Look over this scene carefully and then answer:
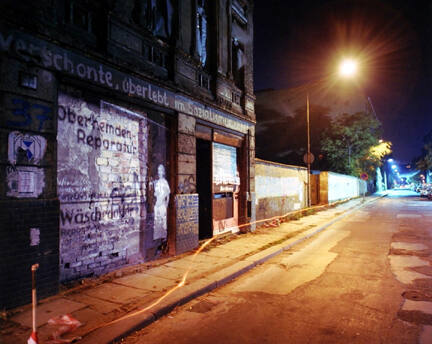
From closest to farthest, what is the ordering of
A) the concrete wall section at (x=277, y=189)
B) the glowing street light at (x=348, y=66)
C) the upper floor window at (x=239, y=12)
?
the upper floor window at (x=239, y=12) → the concrete wall section at (x=277, y=189) → the glowing street light at (x=348, y=66)

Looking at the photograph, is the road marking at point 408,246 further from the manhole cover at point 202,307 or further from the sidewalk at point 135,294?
the manhole cover at point 202,307

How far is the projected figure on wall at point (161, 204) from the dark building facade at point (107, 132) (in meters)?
0.03

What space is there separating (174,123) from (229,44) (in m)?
4.54

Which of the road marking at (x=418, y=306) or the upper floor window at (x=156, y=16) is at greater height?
the upper floor window at (x=156, y=16)

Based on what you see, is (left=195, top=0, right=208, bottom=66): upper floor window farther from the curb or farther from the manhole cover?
the manhole cover

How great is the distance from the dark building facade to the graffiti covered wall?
2 cm

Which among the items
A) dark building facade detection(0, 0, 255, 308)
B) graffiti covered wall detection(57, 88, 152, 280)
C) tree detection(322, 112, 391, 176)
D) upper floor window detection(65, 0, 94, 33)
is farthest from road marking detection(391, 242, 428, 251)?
tree detection(322, 112, 391, 176)

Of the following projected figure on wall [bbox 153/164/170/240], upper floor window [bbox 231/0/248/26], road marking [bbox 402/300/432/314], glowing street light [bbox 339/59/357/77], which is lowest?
road marking [bbox 402/300/432/314]

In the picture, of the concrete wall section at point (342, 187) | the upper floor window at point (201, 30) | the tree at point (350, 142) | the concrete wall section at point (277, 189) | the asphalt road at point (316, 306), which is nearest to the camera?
the asphalt road at point (316, 306)

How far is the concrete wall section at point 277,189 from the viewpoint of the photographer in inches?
513

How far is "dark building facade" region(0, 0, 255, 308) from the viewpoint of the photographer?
14.9 ft

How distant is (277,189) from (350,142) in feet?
68.8

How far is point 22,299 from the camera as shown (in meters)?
4.51

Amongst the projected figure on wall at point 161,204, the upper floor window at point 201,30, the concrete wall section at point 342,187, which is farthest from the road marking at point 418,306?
the concrete wall section at point 342,187
